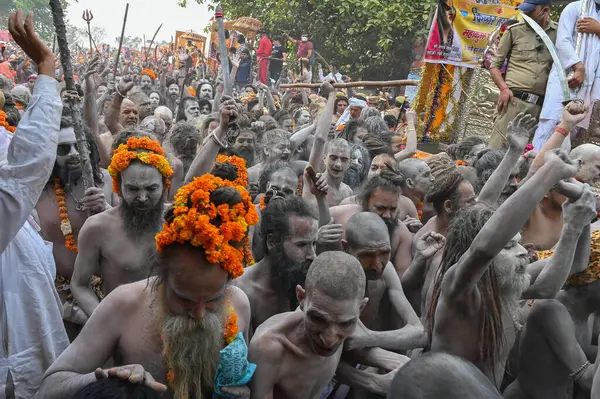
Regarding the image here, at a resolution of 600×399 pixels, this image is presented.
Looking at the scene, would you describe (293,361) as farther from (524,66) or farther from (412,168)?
(524,66)

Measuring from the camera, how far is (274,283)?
4.20m

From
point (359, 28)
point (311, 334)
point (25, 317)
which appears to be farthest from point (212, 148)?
point (359, 28)

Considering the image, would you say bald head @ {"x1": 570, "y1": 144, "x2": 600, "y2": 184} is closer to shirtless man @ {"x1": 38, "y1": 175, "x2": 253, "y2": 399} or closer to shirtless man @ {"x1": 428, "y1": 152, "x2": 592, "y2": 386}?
shirtless man @ {"x1": 428, "y1": 152, "x2": 592, "y2": 386}

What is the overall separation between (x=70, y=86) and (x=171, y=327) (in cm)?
194

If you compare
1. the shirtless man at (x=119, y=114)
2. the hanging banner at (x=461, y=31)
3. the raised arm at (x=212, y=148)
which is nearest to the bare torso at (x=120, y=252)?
the raised arm at (x=212, y=148)

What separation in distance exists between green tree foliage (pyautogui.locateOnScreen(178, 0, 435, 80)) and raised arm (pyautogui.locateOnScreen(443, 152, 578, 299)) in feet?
53.6

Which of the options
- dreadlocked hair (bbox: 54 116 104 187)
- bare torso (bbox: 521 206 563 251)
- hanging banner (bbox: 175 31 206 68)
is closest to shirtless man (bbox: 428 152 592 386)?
bare torso (bbox: 521 206 563 251)

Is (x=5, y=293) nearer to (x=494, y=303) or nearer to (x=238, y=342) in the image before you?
(x=238, y=342)

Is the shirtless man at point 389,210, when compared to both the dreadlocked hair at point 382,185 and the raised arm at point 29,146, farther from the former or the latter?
the raised arm at point 29,146

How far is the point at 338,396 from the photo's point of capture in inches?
155

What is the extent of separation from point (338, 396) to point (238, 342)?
1.16 m

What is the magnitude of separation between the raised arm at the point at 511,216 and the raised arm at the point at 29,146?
78.1 inches

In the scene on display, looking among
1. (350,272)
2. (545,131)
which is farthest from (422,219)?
(350,272)

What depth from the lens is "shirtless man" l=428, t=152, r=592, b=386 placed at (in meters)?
2.98
